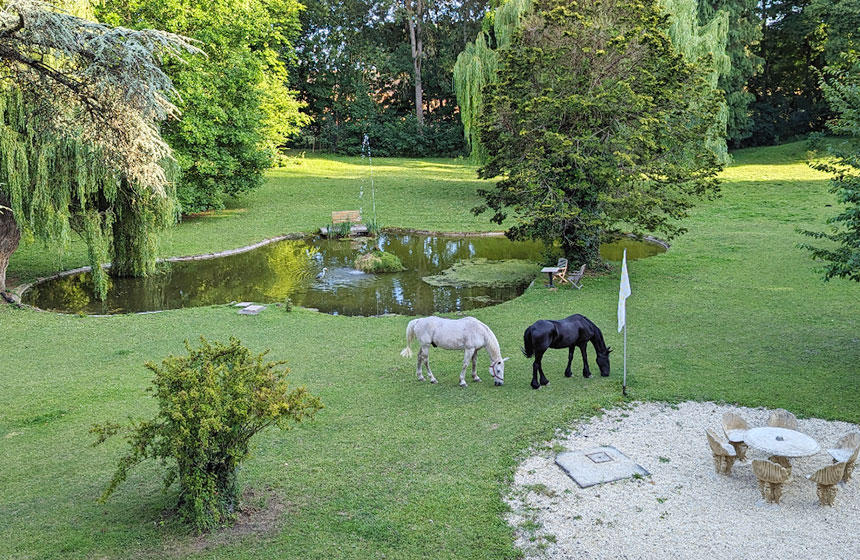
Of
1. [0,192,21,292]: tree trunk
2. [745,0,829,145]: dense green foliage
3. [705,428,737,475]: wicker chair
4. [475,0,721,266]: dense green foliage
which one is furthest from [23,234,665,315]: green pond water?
[745,0,829,145]: dense green foliage

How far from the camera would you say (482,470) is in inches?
360

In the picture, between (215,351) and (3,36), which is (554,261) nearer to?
(215,351)

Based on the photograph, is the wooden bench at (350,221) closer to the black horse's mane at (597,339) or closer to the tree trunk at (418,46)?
the black horse's mane at (597,339)

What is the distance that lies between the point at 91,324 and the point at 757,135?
162ft

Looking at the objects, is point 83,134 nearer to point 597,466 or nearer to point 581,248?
point 597,466

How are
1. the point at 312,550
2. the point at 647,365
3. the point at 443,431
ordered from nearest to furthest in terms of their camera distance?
the point at 312,550 < the point at 443,431 < the point at 647,365

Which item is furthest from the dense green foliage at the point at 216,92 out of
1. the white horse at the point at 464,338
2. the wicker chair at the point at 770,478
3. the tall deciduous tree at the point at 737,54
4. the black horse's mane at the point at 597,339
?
the tall deciduous tree at the point at 737,54

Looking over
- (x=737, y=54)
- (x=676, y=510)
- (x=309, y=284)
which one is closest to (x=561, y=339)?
(x=676, y=510)

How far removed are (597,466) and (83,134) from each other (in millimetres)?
8638

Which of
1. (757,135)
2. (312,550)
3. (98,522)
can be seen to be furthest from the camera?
(757,135)

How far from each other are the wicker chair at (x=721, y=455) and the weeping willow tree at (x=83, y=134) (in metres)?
8.60

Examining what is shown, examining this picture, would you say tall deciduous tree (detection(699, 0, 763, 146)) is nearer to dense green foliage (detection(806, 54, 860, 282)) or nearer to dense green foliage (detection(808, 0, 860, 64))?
dense green foliage (detection(808, 0, 860, 64))

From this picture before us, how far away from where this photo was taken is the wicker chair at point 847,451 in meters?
8.34

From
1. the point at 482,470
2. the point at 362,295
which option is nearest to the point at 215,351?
the point at 482,470
